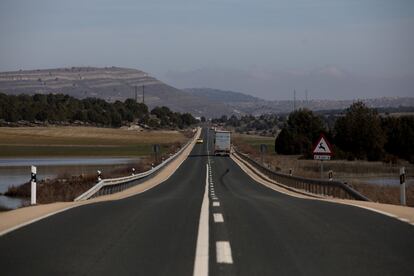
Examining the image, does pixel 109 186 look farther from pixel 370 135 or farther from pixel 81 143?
pixel 81 143

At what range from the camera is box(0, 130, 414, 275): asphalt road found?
31.2 feet

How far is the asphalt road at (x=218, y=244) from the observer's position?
9508 millimetres

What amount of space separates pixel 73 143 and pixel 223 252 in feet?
414

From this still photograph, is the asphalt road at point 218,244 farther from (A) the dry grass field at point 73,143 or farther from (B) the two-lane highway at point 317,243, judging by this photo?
(A) the dry grass field at point 73,143

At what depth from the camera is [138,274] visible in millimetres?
9125

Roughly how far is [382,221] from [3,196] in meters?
37.6

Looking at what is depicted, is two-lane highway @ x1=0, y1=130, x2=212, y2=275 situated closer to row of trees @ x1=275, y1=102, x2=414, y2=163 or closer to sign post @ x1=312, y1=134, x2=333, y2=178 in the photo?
sign post @ x1=312, y1=134, x2=333, y2=178

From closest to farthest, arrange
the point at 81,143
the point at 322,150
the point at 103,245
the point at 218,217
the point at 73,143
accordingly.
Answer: the point at 103,245 → the point at 218,217 → the point at 322,150 → the point at 73,143 → the point at 81,143

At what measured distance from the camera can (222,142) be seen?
337 ft

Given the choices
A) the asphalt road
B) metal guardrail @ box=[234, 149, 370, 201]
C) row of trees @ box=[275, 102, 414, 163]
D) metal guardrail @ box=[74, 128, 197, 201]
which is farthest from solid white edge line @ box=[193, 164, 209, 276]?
row of trees @ box=[275, 102, 414, 163]

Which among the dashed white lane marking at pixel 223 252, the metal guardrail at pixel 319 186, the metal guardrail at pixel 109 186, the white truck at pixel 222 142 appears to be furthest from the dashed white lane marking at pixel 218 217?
the white truck at pixel 222 142

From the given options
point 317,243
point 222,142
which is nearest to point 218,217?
point 317,243

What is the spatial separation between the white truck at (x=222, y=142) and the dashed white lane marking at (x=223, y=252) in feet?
295

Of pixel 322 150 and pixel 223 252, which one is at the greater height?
pixel 322 150
